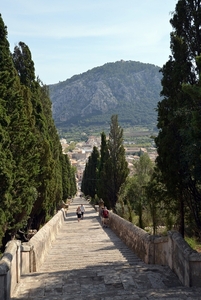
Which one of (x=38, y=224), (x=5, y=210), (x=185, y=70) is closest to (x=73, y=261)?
(x=5, y=210)

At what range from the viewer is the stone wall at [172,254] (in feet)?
22.1

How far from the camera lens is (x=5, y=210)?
493 inches

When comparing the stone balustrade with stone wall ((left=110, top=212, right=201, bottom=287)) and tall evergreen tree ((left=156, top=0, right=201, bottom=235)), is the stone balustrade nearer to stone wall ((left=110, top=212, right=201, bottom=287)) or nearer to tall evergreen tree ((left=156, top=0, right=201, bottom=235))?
stone wall ((left=110, top=212, right=201, bottom=287))

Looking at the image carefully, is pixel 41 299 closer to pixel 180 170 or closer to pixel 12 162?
pixel 180 170

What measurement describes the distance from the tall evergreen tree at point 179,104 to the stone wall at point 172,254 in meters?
1.52

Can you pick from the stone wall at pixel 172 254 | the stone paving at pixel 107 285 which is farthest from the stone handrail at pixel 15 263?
the stone wall at pixel 172 254

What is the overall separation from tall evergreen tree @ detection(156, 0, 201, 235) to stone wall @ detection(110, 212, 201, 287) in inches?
60.0

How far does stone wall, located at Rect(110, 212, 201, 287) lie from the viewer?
22.1 ft

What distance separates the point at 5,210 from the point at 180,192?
592 centimetres

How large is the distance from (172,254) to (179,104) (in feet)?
12.9

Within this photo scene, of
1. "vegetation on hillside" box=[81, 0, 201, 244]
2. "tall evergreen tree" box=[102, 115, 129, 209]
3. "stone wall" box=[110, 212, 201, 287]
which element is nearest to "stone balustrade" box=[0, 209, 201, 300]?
"stone wall" box=[110, 212, 201, 287]

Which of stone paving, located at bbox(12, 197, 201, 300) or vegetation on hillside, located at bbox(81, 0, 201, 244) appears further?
vegetation on hillside, located at bbox(81, 0, 201, 244)

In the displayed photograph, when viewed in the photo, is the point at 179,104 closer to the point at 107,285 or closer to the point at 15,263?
the point at 107,285

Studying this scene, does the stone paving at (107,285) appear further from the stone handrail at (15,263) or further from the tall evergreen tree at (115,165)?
the tall evergreen tree at (115,165)
